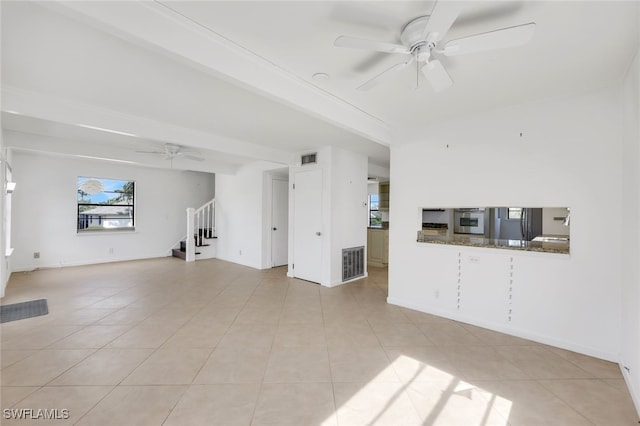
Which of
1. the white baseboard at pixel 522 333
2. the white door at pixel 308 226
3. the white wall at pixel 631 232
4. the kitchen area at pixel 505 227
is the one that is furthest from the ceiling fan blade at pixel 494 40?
the white door at pixel 308 226

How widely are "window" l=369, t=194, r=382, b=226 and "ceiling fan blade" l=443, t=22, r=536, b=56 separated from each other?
21.0ft

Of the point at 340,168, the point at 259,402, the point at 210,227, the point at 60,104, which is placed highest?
the point at 60,104

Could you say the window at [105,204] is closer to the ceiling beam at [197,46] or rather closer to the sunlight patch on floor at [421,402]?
the ceiling beam at [197,46]

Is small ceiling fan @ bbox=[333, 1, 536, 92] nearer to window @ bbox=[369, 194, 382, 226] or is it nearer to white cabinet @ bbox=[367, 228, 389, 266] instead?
white cabinet @ bbox=[367, 228, 389, 266]

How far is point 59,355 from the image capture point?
2547 mm

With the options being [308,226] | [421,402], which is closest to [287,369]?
[421,402]

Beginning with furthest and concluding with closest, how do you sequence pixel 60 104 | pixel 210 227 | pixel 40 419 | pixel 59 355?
pixel 210 227 < pixel 60 104 < pixel 59 355 < pixel 40 419

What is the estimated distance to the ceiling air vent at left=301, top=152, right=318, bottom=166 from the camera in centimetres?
511

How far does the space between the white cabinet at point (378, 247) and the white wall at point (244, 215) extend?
260 cm

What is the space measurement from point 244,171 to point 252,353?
5.00m

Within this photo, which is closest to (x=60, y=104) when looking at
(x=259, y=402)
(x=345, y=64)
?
(x=345, y=64)

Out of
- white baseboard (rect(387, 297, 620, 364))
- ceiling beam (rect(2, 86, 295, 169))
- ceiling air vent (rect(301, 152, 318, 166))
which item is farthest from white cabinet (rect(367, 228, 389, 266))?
ceiling beam (rect(2, 86, 295, 169))

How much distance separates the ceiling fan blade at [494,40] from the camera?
1499mm

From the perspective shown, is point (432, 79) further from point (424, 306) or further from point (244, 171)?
point (244, 171)
